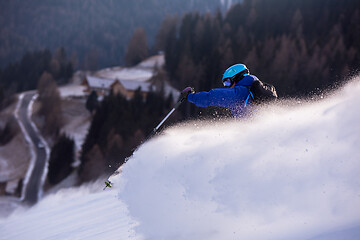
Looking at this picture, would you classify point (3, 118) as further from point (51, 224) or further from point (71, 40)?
point (71, 40)

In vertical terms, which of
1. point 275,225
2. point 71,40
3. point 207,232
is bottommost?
point 71,40

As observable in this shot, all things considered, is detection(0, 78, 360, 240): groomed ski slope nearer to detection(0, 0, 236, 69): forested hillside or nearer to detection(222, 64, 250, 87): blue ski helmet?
detection(222, 64, 250, 87): blue ski helmet

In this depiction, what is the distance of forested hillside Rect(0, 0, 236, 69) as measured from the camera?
134 metres

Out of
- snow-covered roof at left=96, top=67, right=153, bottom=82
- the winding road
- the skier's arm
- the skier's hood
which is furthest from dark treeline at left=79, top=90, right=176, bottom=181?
snow-covered roof at left=96, top=67, right=153, bottom=82

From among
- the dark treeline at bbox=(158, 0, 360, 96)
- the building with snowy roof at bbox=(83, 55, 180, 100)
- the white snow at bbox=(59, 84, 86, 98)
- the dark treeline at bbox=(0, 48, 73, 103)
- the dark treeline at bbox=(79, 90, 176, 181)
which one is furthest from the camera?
the dark treeline at bbox=(0, 48, 73, 103)

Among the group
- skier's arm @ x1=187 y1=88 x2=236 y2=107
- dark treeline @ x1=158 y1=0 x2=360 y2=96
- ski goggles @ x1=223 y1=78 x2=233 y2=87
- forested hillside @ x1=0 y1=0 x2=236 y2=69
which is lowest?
forested hillside @ x1=0 y1=0 x2=236 y2=69

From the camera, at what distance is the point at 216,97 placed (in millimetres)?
5059

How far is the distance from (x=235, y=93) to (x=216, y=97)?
0.32m

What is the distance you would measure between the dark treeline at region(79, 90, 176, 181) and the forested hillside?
83.8 meters

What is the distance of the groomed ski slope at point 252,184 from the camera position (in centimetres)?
341

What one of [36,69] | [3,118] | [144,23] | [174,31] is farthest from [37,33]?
[3,118]

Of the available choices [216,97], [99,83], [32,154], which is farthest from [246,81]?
[99,83]

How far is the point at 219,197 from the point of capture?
3750mm

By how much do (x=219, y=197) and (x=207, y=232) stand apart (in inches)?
16.3
